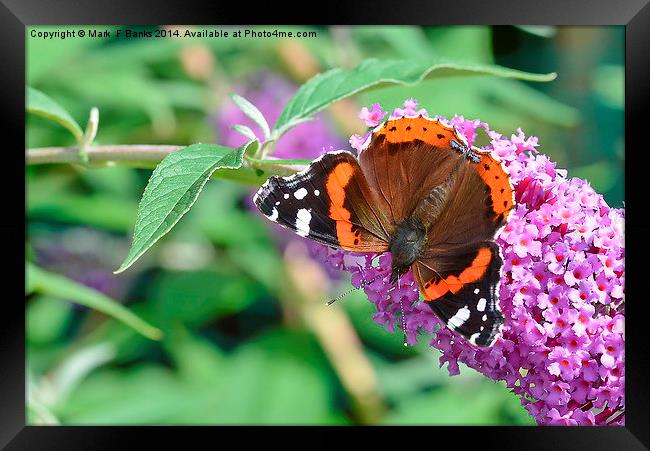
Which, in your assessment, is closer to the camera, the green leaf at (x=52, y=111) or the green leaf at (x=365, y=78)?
the green leaf at (x=365, y=78)

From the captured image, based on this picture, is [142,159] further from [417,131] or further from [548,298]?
[548,298]

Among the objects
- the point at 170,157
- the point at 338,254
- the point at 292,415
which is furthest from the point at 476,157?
the point at 292,415

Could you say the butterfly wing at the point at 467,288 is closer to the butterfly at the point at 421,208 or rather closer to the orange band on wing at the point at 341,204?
the butterfly at the point at 421,208

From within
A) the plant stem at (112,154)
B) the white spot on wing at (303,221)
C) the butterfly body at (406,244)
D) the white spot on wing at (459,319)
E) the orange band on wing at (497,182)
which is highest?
the plant stem at (112,154)

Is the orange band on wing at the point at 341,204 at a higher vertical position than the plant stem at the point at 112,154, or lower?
lower

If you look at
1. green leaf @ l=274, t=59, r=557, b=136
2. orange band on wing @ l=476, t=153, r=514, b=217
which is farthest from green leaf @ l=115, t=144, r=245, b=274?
orange band on wing @ l=476, t=153, r=514, b=217

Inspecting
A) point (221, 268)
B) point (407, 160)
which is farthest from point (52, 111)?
point (221, 268)
